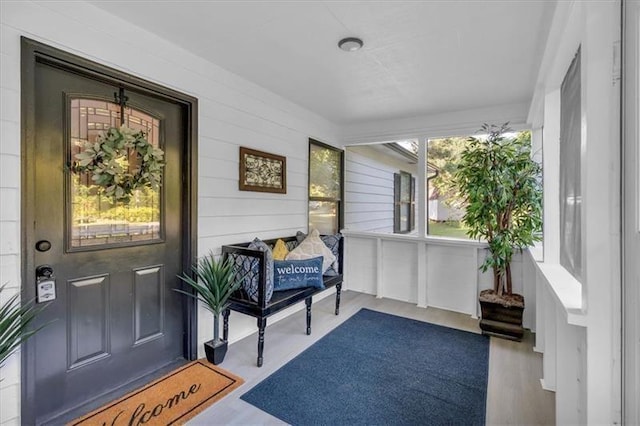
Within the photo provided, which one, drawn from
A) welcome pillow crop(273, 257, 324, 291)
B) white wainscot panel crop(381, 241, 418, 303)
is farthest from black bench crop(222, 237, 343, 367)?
white wainscot panel crop(381, 241, 418, 303)

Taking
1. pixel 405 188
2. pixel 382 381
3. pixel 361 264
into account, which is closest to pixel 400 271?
pixel 361 264

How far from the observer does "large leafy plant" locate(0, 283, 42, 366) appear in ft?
4.88

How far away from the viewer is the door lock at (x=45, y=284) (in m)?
1.80

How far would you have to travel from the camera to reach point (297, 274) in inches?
118

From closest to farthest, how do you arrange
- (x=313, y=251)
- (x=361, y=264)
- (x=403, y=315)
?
(x=313, y=251)
(x=403, y=315)
(x=361, y=264)

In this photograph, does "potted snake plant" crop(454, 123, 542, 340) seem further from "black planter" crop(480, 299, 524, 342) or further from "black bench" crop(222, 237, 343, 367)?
"black bench" crop(222, 237, 343, 367)

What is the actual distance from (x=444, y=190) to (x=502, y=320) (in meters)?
1.63

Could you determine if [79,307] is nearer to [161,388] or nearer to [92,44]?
[161,388]

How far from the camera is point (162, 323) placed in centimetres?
249

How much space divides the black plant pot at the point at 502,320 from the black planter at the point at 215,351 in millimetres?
2543

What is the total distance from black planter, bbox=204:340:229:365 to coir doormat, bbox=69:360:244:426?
66 mm

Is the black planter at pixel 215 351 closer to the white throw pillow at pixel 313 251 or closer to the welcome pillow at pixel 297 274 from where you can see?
the welcome pillow at pixel 297 274

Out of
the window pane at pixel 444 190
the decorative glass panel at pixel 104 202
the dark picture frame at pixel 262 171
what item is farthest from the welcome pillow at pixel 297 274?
the window pane at pixel 444 190

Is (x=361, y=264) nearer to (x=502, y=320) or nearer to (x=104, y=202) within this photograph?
(x=502, y=320)
